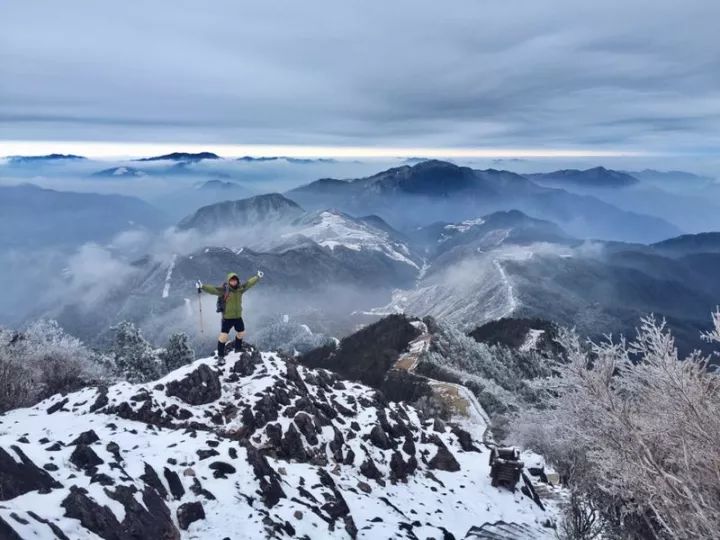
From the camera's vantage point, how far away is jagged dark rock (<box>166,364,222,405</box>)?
24.7m

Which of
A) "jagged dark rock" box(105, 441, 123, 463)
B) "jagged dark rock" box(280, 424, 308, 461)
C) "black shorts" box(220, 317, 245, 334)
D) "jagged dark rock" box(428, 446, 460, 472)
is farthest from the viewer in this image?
"black shorts" box(220, 317, 245, 334)

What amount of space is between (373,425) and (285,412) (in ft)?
15.4

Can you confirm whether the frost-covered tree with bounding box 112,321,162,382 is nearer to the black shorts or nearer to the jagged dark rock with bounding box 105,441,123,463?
the black shorts

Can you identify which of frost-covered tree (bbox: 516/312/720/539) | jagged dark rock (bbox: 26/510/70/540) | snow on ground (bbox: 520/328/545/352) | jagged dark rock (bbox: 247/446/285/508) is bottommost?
snow on ground (bbox: 520/328/545/352)

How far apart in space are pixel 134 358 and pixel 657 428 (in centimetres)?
4896

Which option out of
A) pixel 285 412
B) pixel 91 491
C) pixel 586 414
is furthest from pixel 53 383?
pixel 586 414

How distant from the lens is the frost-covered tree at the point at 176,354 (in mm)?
53278

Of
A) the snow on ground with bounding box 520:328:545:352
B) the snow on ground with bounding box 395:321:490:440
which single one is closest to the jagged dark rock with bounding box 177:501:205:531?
the snow on ground with bounding box 395:321:490:440

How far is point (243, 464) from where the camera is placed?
58.5 feet

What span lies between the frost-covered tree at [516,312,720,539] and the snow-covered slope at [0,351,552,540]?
8.95 m

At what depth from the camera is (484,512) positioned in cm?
2159

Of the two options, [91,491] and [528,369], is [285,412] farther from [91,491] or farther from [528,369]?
[528,369]

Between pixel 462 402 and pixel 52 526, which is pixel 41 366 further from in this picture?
pixel 462 402

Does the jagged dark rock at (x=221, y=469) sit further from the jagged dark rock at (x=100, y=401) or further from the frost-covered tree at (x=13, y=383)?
the frost-covered tree at (x=13, y=383)
